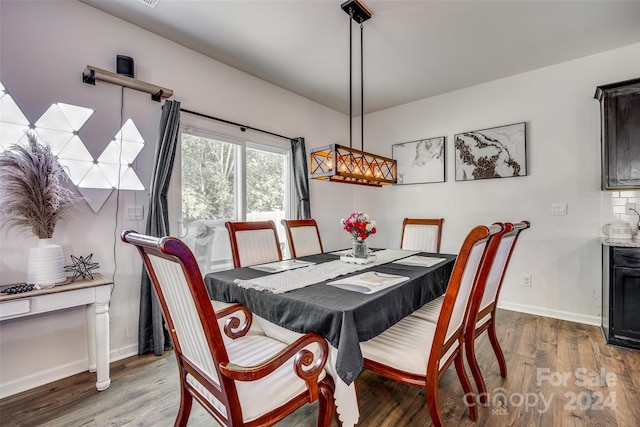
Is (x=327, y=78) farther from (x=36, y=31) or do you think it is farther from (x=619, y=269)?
(x=619, y=269)

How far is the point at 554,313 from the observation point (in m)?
3.21

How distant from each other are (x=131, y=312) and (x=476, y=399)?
2649 millimetres

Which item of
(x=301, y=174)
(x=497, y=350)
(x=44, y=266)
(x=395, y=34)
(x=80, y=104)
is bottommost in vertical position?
(x=497, y=350)

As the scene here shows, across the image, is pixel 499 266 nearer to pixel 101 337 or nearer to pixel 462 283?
pixel 462 283

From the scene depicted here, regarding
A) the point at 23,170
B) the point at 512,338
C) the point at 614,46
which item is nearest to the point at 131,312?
the point at 23,170

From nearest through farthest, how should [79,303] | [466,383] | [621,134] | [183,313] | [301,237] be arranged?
[183,313], [466,383], [79,303], [621,134], [301,237]

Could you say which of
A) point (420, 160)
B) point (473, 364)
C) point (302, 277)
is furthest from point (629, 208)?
point (302, 277)

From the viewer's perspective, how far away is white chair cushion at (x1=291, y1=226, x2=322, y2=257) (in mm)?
2877

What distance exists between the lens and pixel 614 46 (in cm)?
286

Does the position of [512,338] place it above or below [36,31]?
below

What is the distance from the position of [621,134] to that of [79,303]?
4462 millimetres

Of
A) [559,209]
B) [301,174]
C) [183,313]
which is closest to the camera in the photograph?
[183,313]

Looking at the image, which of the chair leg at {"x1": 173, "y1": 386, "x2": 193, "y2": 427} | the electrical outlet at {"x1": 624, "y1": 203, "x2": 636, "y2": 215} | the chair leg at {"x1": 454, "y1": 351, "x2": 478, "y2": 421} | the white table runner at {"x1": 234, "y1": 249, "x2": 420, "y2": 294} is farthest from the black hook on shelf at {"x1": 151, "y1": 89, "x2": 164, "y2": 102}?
the electrical outlet at {"x1": 624, "y1": 203, "x2": 636, "y2": 215}

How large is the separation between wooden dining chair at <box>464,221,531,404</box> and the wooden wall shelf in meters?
2.77
